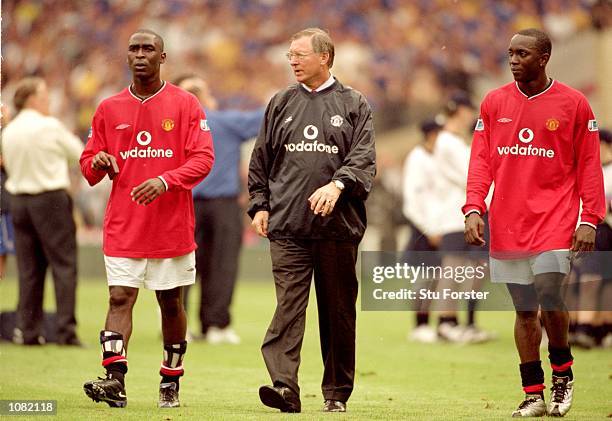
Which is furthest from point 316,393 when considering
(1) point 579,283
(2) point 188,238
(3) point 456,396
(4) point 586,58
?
(4) point 586,58

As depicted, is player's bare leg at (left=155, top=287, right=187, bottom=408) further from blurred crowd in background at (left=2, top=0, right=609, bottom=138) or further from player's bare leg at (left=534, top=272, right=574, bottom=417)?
blurred crowd in background at (left=2, top=0, right=609, bottom=138)

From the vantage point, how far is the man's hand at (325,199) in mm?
7906

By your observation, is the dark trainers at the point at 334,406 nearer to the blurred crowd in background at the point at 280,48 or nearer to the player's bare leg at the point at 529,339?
the player's bare leg at the point at 529,339

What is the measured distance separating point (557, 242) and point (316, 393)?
90.8 inches

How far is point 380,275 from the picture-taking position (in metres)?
9.23

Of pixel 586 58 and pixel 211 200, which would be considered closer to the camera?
pixel 211 200

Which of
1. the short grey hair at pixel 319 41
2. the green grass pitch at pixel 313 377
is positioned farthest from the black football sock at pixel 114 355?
the short grey hair at pixel 319 41

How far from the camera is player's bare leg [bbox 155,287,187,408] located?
8.55 m

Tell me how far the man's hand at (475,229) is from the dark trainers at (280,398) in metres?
1.35

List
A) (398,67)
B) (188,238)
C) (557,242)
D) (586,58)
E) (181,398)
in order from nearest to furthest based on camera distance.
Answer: (557,242)
(188,238)
(181,398)
(586,58)
(398,67)

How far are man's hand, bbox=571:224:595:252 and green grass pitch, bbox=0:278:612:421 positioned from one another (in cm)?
98

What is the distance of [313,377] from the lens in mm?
10586

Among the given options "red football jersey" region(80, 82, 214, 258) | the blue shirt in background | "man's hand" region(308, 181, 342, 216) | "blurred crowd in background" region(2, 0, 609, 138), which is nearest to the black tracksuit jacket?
"man's hand" region(308, 181, 342, 216)

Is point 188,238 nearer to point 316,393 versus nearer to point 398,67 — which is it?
point 316,393
